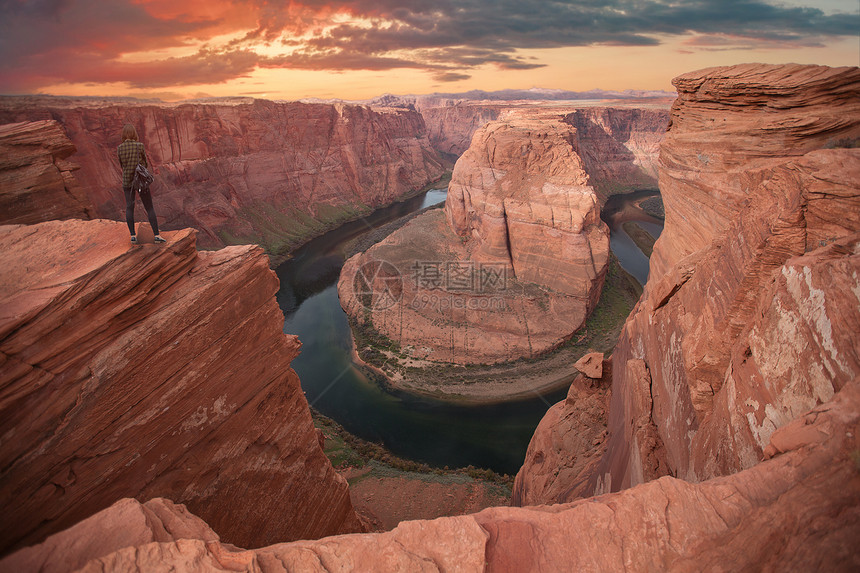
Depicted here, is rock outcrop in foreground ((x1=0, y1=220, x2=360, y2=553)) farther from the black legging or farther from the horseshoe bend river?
the horseshoe bend river

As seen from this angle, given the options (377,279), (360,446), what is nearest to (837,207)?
(360,446)

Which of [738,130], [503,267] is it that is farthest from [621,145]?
[738,130]

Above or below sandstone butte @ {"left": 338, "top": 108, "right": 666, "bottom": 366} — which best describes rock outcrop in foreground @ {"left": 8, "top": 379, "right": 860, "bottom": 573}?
above

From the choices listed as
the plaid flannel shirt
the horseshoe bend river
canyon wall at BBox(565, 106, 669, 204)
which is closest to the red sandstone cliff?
canyon wall at BBox(565, 106, 669, 204)

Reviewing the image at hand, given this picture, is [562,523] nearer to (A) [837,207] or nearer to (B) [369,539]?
(B) [369,539]

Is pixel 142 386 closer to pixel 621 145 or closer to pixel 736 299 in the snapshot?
pixel 736 299
